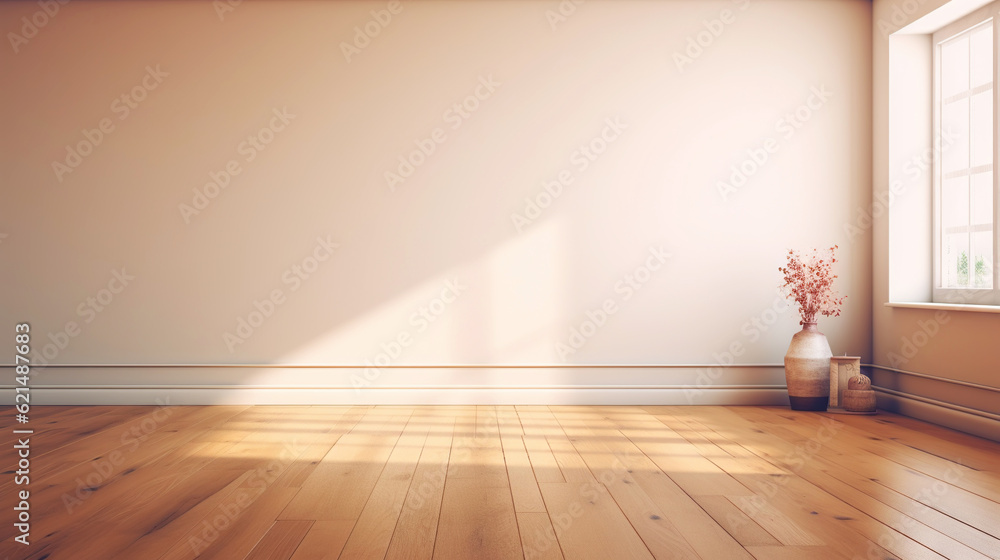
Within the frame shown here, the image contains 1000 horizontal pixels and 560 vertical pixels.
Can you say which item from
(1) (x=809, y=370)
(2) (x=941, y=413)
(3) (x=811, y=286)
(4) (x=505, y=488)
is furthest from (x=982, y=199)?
(4) (x=505, y=488)

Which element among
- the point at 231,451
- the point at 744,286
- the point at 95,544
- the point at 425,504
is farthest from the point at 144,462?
the point at 744,286

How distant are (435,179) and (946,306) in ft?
9.49

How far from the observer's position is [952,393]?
10.8 feet

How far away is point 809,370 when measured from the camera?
3.68 metres

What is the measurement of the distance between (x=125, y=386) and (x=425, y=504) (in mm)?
2809

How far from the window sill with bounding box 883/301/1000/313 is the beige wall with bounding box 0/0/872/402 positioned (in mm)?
306

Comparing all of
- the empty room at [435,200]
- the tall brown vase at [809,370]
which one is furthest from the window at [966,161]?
the tall brown vase at [809,370]

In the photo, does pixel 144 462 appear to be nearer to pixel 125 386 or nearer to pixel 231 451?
pixel 231 451

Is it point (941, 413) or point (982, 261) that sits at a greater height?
point (982, 261)

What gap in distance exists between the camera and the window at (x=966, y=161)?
3.32 meters

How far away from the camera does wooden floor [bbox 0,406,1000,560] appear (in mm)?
1735

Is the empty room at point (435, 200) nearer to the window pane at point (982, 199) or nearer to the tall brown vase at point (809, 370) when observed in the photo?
the tall brown vase at point (809, 370)

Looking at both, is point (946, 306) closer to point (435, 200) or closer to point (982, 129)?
point (982, 129)

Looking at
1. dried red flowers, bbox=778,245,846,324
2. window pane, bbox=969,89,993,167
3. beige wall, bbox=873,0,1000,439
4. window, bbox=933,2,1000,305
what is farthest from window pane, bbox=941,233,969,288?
dried red flowers, bbox=778,245,846,324
